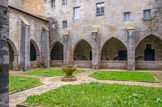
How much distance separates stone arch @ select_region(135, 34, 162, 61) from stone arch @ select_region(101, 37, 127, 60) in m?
1.97

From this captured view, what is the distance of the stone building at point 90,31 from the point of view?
14.9 meters

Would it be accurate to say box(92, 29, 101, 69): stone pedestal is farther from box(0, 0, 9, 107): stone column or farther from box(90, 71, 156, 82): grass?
box(0, 0, 9, 107): stone column

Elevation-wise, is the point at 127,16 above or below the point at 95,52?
above

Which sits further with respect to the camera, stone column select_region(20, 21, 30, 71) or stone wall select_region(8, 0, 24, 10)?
stone wall select_region(8, 0, 24, 10)

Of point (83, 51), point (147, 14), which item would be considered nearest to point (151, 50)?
point (147, 14)

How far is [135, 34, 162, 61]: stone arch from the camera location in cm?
1767

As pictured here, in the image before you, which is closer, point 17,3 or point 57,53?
point 17,3

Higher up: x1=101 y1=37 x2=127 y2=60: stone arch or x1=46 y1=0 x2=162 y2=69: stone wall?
Result: x1=46 y1=0 x2=162 y2=69: stone wall

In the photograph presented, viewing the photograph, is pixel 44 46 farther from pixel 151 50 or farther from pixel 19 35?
pixel 151 50

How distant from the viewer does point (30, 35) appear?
55.1 feet

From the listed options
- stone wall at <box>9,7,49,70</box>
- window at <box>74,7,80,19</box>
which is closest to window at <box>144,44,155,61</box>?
window at <box>74,7,80,19</box>

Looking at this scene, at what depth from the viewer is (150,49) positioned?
1812 centimetres

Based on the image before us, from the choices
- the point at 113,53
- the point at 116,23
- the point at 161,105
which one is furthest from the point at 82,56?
the point at 161,105

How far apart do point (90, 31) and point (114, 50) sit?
16.6ft
